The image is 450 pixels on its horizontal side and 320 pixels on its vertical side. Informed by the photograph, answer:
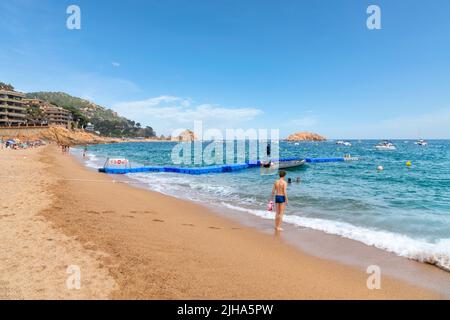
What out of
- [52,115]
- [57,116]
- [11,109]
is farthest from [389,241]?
[57,116]

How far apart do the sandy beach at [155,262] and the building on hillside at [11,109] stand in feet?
321

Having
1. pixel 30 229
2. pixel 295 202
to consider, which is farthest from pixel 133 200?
pixel 295 202

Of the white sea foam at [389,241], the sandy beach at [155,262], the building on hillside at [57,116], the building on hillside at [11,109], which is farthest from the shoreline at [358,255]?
the building on hillside at [57,116]

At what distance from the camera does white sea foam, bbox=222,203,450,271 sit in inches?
276

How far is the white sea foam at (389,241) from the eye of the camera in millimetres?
7000

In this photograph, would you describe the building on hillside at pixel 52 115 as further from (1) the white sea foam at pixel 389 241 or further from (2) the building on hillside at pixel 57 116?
(1) the white sea foam at pixel 389 241

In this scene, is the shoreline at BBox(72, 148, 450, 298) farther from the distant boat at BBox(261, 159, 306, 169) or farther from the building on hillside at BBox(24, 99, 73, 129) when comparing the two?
the building on hillside at BBox(24, 99, 73, 129)

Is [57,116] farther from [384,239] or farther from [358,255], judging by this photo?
[358,255]

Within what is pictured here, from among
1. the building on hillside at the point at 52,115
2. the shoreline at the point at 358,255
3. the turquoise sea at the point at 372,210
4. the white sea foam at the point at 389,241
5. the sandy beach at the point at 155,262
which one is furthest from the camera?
the building on hillside at the point at 52,115

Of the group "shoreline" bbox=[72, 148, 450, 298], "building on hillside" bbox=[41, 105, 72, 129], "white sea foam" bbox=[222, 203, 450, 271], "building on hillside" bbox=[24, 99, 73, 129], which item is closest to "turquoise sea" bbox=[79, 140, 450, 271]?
"white sea foam" bbox=[222, 203, 450, 271]

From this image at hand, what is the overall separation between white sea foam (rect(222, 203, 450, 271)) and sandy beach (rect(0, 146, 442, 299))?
80.2 inches
